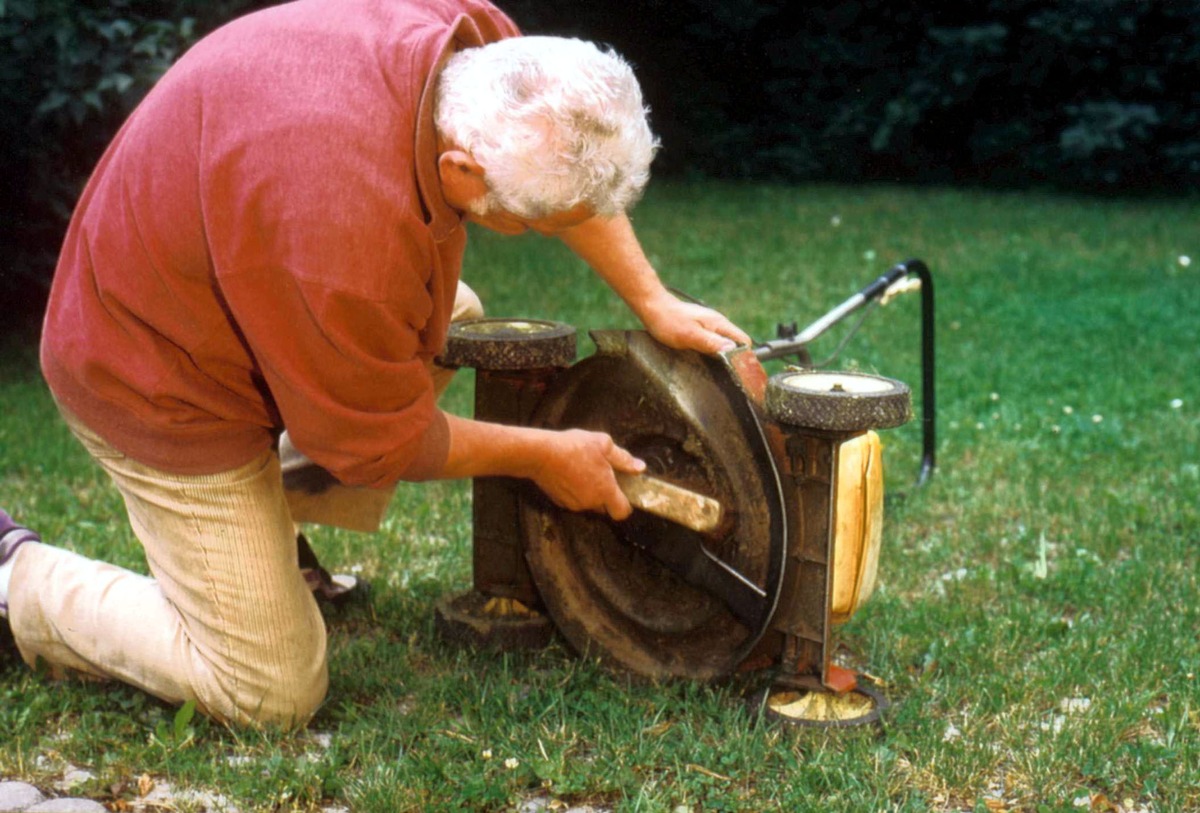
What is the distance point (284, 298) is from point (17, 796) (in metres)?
1.12

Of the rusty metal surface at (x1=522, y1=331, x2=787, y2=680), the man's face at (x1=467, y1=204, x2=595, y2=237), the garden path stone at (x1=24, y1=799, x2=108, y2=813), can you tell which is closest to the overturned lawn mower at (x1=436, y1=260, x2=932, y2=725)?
the rusty metal surface at (x1=522, y1=331, x2=787, y2=680)

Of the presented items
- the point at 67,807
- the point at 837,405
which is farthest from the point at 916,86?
the point at 67,807

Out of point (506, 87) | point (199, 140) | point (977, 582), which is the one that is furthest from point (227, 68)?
point (977, 582)

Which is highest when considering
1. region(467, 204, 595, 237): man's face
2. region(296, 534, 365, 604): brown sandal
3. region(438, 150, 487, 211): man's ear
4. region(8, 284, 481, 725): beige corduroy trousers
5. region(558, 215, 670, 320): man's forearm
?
region(438, 150, 487, 211): man's ear

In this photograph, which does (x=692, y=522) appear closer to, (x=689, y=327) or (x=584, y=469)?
(x=584, y=469)

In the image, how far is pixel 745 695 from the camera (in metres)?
3.16

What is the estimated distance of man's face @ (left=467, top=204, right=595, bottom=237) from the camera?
2619 millimetres

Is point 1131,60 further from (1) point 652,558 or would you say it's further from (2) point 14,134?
(1) point 652,558

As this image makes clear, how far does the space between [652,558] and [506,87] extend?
122 centimetres

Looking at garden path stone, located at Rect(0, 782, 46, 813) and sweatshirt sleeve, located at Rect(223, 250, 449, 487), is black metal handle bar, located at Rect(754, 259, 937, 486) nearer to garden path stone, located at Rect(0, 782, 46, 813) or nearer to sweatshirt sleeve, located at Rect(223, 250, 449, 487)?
sweatshirt sleeve, located at Rect(223, 250, 449, 487)

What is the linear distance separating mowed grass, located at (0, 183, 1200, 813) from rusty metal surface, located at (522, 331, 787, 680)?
0.39ft

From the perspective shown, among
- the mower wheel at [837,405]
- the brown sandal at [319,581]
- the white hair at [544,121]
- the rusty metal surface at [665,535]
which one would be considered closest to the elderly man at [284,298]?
the white hair at [544,121]

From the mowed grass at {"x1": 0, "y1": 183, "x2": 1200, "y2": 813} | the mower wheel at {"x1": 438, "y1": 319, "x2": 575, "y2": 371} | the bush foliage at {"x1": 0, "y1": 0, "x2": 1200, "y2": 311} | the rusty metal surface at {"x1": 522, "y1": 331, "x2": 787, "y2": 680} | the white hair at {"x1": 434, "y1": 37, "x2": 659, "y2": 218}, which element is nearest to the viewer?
the white hair at {"x1": 434, "y1": 37, "x2": 659, "y2": 218}

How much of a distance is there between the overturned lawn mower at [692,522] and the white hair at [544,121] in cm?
58
